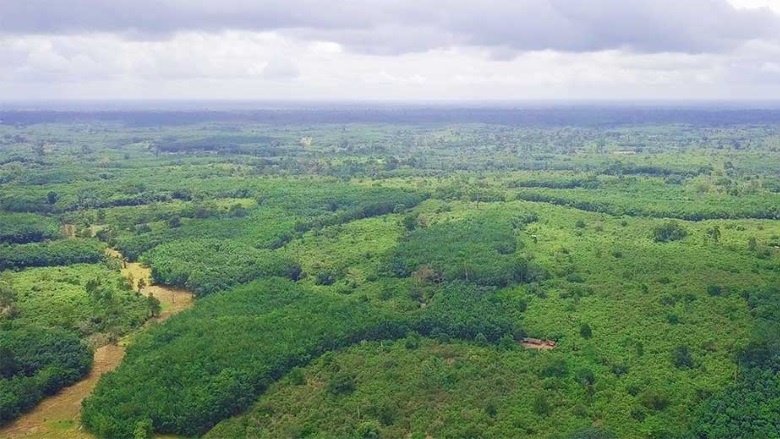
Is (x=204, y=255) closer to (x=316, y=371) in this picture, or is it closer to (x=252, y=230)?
(x=252, y=230)

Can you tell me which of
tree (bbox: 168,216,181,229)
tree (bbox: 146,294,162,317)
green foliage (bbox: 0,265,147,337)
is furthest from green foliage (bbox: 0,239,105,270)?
tree (bbox: 146,294,162,317)

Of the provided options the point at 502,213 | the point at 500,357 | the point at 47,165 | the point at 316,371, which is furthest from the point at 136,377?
the point at 47,165

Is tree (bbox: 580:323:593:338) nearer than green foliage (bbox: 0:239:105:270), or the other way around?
tree (bbox: 580:323:593:338)

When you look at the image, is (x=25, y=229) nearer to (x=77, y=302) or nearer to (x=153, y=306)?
(x=77, y=302)

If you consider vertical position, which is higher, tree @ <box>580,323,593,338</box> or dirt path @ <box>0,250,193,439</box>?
tree @ <box>580,323,593,338</box>

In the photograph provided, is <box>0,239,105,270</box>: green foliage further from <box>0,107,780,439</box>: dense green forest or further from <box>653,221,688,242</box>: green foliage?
<box>653,221,688,242</box>: green foliage

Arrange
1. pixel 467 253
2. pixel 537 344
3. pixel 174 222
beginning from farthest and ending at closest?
pixel 174 222
pixel 467 253
pixel 537 344

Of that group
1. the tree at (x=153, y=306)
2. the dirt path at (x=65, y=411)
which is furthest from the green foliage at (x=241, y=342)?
the tree at (x=153, y=306)

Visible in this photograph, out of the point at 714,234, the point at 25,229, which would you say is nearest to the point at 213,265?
the point at 25,229

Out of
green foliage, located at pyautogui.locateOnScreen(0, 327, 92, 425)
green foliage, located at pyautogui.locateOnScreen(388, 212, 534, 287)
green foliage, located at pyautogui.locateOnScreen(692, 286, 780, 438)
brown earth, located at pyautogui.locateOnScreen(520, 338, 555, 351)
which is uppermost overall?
green foliage, located at pyautogui.locateOnScreen(388, 212, 534, 287)

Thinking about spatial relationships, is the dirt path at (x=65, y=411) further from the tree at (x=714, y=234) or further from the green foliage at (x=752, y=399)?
the tree at (x=714, y=234)
